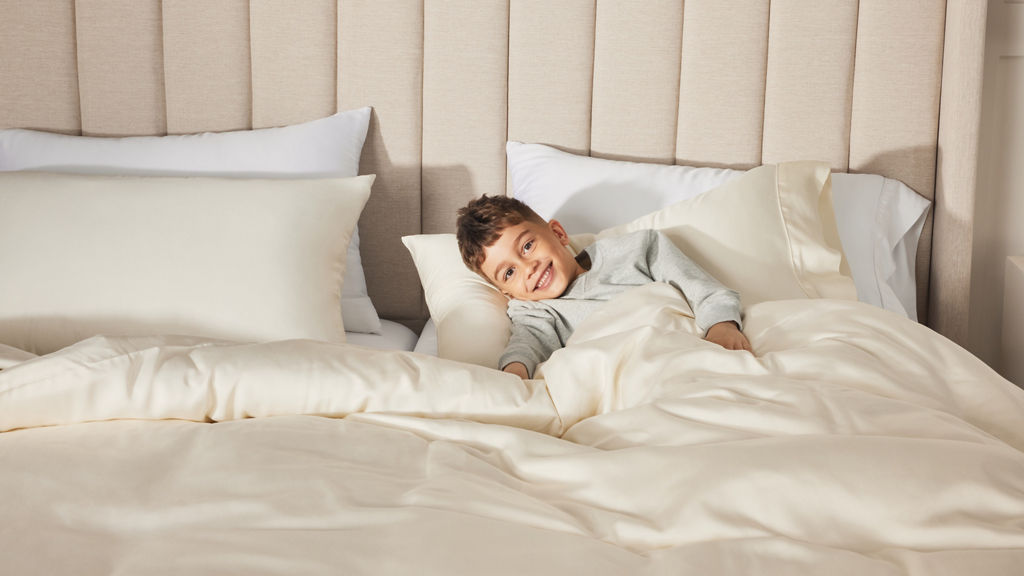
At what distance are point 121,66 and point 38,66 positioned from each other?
199 millimetres

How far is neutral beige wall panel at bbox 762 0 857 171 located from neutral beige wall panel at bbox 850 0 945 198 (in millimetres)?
30

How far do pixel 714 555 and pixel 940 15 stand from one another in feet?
5.16

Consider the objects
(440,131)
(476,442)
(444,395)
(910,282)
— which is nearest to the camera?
(476,442)

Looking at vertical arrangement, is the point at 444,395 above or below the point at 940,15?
below

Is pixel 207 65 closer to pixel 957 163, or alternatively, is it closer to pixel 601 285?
pixel 601 285

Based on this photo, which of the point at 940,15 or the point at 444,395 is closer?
the point at 444,395

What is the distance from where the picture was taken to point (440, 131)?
188cm

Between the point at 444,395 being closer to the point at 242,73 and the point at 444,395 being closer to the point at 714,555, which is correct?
the point at 714,555

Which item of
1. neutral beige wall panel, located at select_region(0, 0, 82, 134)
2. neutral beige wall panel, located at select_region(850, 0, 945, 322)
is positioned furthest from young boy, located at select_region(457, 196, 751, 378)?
neutral beige wall panel, located at select_region(0, 0, 82, 134)

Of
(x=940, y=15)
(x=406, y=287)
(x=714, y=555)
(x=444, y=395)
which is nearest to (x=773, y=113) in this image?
(x=940, y=15)

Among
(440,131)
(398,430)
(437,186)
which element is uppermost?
(440,131)

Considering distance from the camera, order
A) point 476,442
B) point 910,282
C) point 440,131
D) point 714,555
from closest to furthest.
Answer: point 714,555
point 476,442
point 910,282
point 440,131

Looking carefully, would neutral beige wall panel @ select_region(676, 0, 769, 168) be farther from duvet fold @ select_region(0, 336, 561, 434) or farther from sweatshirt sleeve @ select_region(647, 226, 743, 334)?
duvet fold @ select_region(0, 336, 561, 434)

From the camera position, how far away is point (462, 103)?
1865mm
